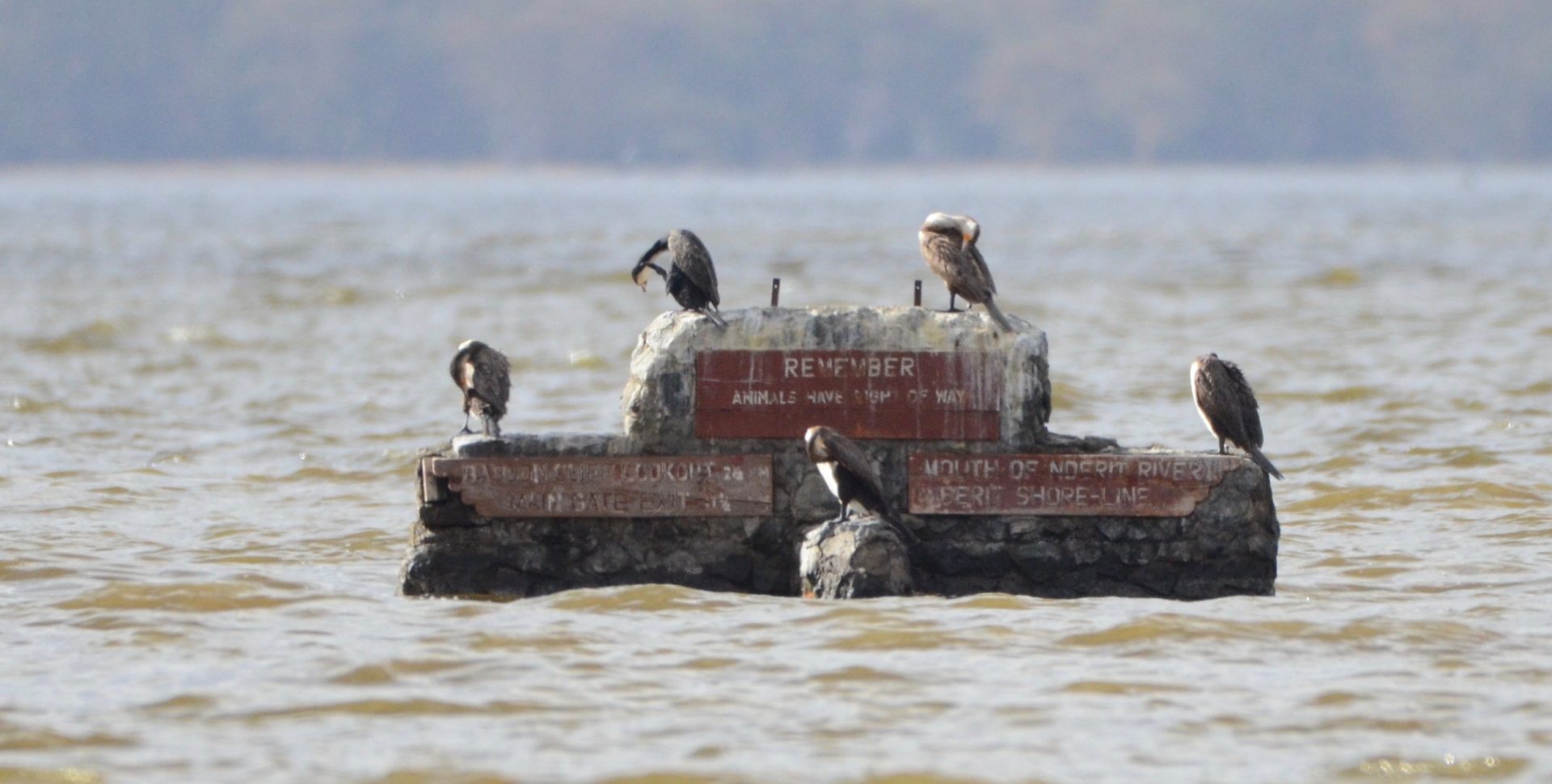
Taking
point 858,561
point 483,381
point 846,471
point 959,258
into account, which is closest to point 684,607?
point 858,561

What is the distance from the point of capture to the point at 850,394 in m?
8.95

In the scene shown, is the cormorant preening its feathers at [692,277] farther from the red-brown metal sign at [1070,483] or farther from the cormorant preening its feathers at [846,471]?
the red-brown metal sign at [1070,483]

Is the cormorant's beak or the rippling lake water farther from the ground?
the cormorant's beak

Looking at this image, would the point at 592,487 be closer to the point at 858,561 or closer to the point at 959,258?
the point at 858,561

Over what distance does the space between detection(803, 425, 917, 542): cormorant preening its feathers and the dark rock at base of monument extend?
0.22ft

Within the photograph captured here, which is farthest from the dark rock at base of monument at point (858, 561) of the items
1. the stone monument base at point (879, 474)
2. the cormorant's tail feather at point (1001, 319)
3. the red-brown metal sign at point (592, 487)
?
the cormorant's tail feather at point (1001, 319)

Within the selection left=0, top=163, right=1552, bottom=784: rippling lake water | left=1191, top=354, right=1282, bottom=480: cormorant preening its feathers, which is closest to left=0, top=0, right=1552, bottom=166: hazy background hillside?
left=0, top=163, right=1552, bottom=784: rippling lake water

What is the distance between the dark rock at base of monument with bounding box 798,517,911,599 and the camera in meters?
8.79

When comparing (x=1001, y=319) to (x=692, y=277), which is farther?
(x=692, y=277)

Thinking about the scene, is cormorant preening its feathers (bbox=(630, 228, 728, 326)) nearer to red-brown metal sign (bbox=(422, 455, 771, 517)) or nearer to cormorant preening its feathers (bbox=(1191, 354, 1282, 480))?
red-brown metal sign (bbox=(422, 455, 771, 517))

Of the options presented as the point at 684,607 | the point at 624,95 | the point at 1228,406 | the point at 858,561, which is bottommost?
the point at 684,607

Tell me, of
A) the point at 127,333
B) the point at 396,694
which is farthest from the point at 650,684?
the point at 127,333

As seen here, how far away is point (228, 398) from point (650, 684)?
11.4 meters

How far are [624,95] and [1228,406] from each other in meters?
185
